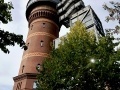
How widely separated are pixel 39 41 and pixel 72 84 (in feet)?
56.4

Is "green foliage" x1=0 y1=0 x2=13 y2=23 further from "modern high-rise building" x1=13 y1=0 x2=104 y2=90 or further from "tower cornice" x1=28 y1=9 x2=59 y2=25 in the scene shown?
"tower cornice" x1=28 y1=9 x2=59 y2=25

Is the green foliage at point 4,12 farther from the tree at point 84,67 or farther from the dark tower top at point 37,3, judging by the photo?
the dark tower top at point 37,3

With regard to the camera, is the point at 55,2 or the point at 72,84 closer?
the point at 72,84

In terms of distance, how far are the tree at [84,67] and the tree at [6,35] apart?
5.58 m

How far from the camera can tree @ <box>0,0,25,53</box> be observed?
9.49m

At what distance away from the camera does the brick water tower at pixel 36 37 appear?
91.0ft

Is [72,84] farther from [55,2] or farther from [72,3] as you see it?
[55,2]

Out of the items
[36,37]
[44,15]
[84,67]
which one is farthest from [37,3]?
[84,67]

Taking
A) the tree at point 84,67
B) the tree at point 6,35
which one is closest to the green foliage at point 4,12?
the tree at point 6,35

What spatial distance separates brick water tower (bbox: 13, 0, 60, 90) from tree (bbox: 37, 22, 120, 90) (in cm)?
965

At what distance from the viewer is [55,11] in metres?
35.9

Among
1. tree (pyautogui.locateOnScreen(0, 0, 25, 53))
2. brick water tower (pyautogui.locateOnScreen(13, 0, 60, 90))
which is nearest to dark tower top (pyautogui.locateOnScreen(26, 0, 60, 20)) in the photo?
brick water tower (pyautogui.locateOnScreen(13, 0, 60, 90))

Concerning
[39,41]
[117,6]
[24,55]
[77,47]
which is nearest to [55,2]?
[39,41]

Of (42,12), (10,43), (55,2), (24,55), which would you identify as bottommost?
(10,43)
